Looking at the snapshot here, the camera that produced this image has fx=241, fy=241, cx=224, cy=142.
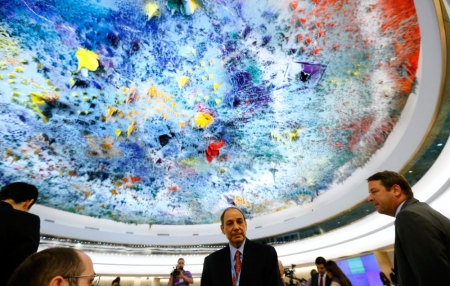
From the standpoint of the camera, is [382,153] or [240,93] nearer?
[240,93]

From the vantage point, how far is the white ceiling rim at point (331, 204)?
351cm

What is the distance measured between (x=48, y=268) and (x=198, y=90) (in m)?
5.06

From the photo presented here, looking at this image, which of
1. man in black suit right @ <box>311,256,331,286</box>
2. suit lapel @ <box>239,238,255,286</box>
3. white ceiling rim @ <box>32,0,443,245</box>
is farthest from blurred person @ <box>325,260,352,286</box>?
white ceiling rim @ <box>32,0,443,245</box>

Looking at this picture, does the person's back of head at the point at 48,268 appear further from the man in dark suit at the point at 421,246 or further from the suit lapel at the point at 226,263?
the man in dark suit at the point at 421,246

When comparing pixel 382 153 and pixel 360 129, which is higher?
pixel 360 129

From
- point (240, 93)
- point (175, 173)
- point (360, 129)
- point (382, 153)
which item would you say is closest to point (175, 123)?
point (240, 93)

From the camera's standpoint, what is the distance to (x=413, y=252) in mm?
1267

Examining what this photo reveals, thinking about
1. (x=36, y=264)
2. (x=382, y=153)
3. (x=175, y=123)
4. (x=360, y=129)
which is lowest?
(x=36, y=264)

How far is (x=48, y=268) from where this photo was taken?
2.25 feet

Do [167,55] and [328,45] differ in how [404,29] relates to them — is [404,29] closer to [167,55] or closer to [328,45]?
[328,45]

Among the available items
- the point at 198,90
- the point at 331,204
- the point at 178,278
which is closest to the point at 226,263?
the point at 178,278

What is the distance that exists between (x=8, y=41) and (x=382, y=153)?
8.46m

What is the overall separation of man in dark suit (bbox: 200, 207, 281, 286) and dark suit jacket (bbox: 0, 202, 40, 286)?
114 cm

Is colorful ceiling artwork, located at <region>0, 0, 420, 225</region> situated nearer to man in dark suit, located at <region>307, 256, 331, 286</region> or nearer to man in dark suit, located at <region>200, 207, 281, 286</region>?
man in dark suit, located at <region>307, 256, 331, 286</region>
